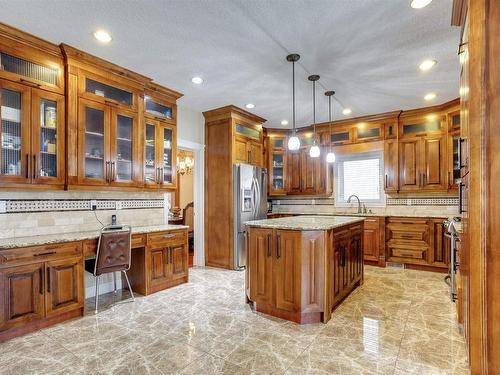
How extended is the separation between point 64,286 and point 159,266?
3.58ft

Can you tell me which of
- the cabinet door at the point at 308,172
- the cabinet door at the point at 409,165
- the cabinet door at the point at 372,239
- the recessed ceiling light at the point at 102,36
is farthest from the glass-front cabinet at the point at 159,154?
the cabinet door at the point at 409,165

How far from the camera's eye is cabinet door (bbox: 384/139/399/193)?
5129 mm

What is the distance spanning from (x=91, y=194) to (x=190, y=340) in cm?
223

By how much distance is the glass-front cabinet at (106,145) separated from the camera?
10.3ft

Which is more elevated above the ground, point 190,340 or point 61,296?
point 61,296

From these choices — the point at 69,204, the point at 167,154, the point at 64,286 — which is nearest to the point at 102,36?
the point at 167,154

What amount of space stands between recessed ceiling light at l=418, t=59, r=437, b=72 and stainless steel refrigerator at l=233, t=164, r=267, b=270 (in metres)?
2.87

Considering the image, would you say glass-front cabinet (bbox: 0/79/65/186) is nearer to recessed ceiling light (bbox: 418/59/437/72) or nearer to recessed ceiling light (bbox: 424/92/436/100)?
recessed ceiling light (bbox: 418/59/437/72)

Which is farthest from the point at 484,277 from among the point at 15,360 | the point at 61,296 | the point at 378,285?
the point at 61,296

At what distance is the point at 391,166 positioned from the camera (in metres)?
5.18

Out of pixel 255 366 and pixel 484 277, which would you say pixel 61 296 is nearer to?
pixel 255 366

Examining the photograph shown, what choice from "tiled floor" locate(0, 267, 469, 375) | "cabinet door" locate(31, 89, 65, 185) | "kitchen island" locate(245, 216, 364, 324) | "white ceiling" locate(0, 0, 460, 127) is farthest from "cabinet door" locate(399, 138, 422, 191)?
"cabinet door" locate(31, 89, 65, 185)

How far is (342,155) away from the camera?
584 centimetres

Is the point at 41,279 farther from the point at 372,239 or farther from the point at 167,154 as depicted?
the point at 372,239
